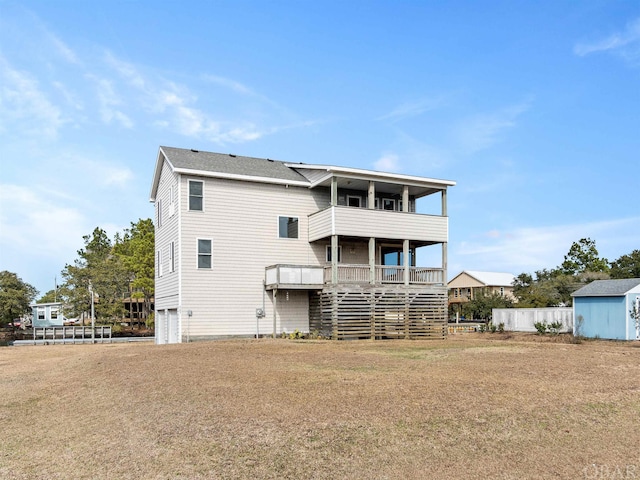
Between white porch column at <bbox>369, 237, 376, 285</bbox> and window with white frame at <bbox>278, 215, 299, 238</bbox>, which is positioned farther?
window with white frame at <bbox>278, 215, 299, 238</bbox>

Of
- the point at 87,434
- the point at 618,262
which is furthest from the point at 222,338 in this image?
the point at 618,262

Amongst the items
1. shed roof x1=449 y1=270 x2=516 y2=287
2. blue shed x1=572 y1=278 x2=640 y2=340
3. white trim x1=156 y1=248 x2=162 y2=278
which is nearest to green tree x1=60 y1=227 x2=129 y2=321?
white trim x1=156 y1=248 x2=162 y2=278

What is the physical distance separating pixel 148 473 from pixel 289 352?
11558mm

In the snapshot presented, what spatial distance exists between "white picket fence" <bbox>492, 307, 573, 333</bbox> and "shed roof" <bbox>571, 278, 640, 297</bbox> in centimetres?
265

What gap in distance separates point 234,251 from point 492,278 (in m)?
57.5

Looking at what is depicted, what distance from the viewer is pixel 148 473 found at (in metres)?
7.87

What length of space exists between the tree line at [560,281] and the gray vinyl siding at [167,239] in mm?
30938

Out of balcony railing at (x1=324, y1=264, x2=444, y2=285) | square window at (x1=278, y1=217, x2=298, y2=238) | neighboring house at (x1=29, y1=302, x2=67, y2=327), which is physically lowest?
neighboring house at (x1=29, y1=302, x2=67, y2=327)

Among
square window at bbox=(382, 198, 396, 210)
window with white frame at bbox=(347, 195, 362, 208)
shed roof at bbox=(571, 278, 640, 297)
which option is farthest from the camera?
square window at bbox=(382, 198, 396, 210)

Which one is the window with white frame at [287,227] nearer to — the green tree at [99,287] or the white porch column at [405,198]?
the white porch column at [405,198]

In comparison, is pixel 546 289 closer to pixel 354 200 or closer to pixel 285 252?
pixel 354 200

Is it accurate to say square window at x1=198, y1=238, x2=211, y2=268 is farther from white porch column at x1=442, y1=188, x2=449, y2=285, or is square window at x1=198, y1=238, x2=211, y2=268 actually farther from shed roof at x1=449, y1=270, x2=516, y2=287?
shed roof at x1=449, y1=270, x2=516, y2=287

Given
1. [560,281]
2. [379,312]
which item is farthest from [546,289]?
[379,312]

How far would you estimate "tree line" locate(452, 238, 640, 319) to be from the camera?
5390 cm
